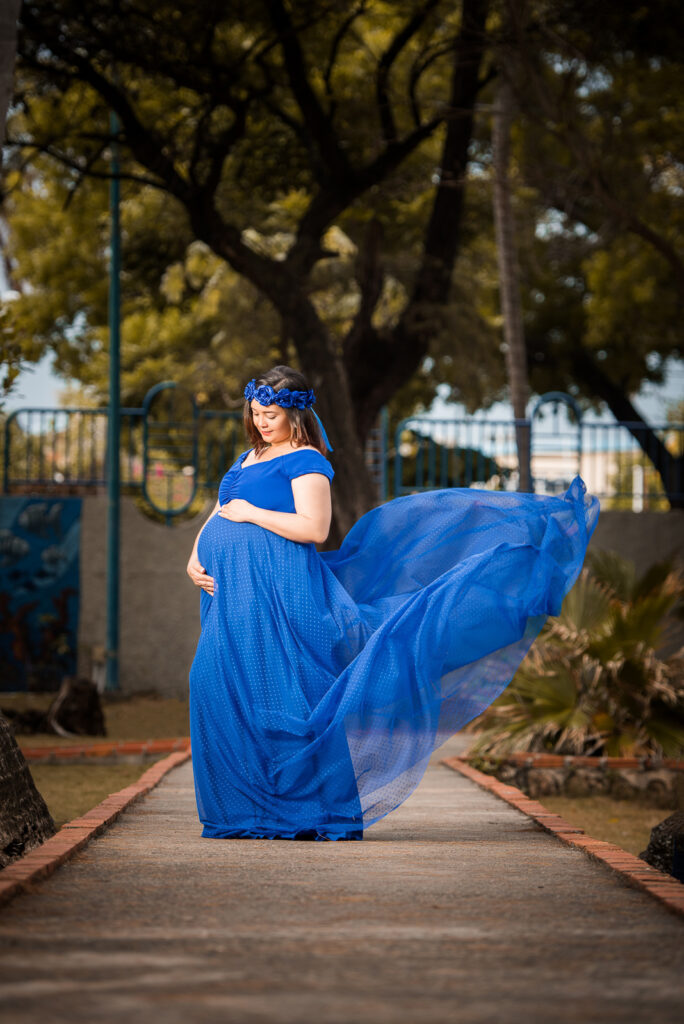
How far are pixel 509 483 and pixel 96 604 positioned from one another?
565 cm

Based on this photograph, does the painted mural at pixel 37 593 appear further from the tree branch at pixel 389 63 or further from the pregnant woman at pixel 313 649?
the pregnant woman at pixel 313 649

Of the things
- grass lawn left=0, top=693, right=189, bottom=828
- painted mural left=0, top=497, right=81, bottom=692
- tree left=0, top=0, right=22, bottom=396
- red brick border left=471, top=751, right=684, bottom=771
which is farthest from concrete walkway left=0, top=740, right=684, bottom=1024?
painted mural left=0, top=497, right=81, bottom=692

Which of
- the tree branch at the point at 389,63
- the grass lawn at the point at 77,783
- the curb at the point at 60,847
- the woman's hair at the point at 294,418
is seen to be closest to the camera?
the curb at the point at 60,847

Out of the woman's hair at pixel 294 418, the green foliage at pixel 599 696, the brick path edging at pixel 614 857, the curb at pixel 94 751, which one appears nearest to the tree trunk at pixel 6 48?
the woman's hair at pixel 294 418

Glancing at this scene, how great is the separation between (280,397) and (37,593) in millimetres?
10377

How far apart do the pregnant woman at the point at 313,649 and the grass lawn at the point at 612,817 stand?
302 cm

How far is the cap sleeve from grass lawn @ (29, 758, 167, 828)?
2.60 metres

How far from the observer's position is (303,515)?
16.5 ft

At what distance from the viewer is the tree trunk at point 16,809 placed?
4457 millimetres

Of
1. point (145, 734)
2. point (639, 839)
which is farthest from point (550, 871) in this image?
point (145, 734)

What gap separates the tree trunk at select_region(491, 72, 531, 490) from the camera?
14.9 meters

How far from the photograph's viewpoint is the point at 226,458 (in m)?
15.9

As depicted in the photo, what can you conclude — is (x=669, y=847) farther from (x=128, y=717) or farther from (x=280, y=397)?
(x=128, y=717)

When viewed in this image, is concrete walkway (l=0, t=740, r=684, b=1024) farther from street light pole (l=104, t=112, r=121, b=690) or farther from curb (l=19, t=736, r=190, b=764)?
street light pole (l=104, t=112, r=121, b=690)
